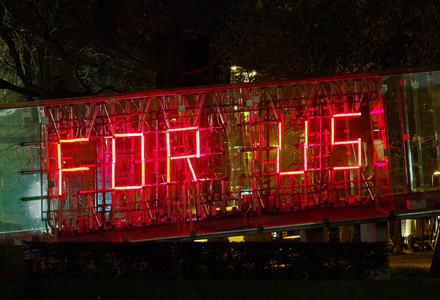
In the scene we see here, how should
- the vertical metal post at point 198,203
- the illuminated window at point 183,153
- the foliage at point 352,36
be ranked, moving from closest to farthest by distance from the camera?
the illuminated window at point 183,153
the vertical metal post at point 198,203
the foliage at point 352,36

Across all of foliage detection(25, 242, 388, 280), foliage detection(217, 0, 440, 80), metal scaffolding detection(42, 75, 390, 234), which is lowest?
foliage detection(25, 242, 388, 280)

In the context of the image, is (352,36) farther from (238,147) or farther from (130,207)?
(130,207)

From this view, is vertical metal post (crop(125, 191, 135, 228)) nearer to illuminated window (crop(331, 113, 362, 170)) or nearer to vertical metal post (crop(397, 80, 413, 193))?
illuminated window (crop(331, 113, 362, 170))

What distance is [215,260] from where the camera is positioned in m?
10.7

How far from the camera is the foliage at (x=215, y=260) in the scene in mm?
10539

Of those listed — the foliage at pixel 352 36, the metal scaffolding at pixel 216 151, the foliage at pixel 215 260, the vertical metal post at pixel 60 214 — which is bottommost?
the foliage at pixel 215 260

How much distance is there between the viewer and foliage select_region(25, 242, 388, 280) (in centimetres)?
1054

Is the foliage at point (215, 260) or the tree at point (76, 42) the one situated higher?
the tree at point (76, 42)

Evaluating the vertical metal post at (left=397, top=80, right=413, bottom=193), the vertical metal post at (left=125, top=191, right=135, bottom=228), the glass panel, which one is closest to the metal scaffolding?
the vertical metal post at (left=125, top=191, right=135, bottom=228)

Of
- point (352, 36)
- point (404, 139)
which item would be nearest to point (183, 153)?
point (404, 139)

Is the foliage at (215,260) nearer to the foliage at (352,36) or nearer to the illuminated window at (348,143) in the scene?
the illuminated window at (348,143)

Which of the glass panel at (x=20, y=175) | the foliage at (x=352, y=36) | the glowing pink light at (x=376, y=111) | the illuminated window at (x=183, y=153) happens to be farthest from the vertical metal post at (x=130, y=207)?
the foliage at (x=352, y=36)

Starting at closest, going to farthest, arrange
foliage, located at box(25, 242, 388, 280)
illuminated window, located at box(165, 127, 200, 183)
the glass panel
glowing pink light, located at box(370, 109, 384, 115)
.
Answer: foliage, located at box(25, 242, 388, 280) → the glass panel → illuminated window, located at box(165, 127, 200, 183) → glowing pink light, located at box(370, 109, 384, 115)

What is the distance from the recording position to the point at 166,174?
12.1m
